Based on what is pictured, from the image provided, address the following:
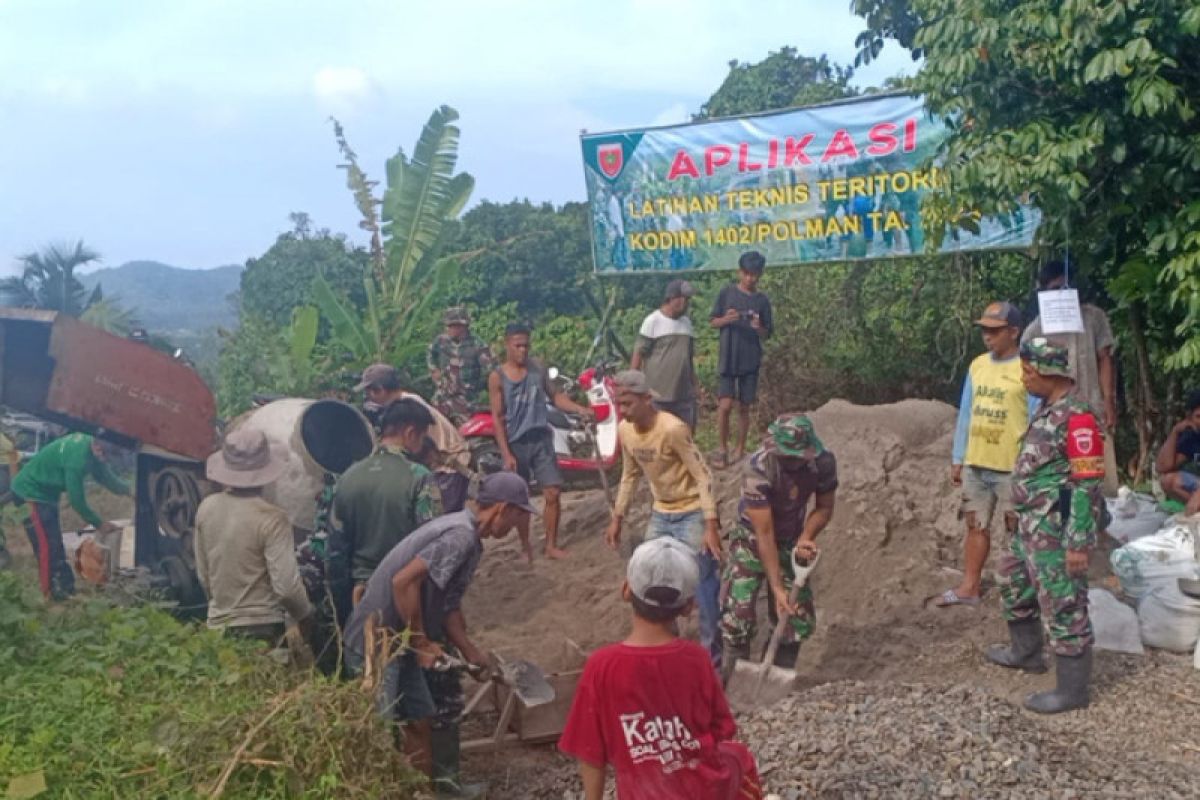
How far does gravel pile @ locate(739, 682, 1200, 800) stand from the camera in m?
4.62

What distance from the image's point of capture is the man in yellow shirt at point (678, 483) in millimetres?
6160

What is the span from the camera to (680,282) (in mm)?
9633

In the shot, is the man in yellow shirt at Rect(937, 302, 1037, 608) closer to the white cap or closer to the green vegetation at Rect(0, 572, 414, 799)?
the white cap

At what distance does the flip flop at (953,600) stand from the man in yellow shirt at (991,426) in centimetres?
25

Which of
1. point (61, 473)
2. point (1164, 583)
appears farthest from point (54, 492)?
point (1164, 583)

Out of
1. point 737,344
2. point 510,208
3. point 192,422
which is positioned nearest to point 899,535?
point 737,344

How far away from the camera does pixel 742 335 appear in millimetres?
9844

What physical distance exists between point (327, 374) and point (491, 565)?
17.3 feet

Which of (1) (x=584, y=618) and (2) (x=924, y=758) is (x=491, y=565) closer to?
(1) (x=584, y=618)

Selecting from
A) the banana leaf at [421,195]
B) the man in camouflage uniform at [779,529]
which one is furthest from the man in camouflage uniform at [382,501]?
the banana leaf at [421,195]

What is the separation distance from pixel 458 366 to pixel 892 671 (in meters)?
4.45

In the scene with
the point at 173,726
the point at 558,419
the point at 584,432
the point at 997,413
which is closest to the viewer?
the point at 173,726

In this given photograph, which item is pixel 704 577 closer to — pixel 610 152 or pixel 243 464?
pixel 243 464

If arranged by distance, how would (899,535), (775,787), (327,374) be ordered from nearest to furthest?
(775,787), (899,535), (327,374)
